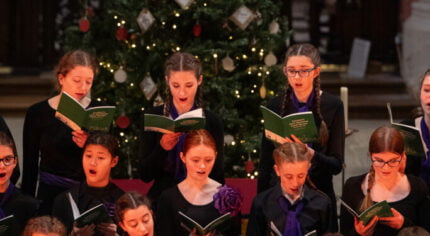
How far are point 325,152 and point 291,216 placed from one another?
44cm

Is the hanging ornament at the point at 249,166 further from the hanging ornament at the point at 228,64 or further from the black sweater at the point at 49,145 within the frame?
the black sweater at the point at 49,145

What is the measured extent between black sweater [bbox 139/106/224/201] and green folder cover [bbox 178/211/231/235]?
46cm

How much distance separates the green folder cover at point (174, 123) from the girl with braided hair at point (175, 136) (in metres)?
0.10

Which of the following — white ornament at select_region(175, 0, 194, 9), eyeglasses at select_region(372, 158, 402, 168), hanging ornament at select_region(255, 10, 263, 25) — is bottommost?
eyeglasses at select_region(372, 158, 402, 168)

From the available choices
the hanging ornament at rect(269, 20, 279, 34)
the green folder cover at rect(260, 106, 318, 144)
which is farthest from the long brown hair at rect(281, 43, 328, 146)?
the hanging ornament at rect(269, 20, 279, 34)

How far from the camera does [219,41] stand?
22.2 ft

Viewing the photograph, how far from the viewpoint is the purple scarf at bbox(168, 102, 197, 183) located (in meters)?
4.95

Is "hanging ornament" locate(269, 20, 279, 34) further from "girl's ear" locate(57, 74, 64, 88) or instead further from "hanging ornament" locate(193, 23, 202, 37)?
"girl's ear" locate(57, 74, 64, 88)

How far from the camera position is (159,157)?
4.93 meters

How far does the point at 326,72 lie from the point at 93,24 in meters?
4.32

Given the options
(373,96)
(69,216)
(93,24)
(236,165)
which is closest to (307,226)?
(69,216)

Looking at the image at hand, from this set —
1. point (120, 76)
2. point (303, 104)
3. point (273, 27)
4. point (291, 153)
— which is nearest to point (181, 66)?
point (303, 104)

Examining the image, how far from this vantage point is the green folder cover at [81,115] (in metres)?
4.80

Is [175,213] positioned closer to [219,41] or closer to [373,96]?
[219,41]
